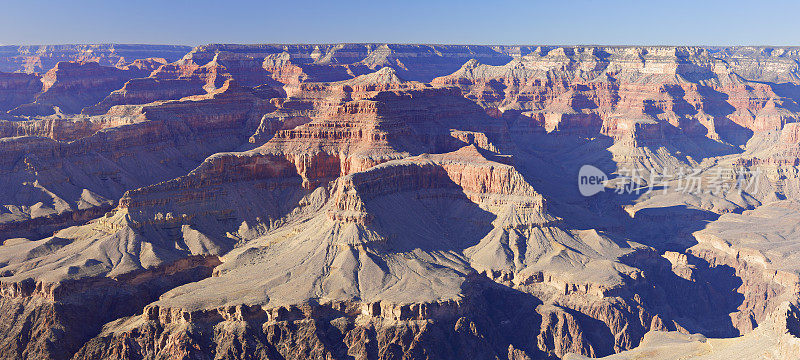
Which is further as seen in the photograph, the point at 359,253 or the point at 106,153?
the point at 106,153

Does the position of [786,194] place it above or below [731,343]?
above

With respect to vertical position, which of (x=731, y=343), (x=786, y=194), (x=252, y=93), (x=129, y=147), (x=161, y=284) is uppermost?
(x=252, y=93)

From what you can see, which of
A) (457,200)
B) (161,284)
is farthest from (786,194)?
(161,284)

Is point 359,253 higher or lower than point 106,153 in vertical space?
lower

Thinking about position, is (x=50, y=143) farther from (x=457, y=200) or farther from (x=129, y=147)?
(x=457, y=200)

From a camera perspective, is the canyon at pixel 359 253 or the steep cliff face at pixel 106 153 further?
the steep cliff face at pixel 106 153

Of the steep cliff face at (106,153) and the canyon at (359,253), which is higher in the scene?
the steep cliff face at (106,153)

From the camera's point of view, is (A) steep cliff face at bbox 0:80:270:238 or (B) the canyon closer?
(B) the canyon

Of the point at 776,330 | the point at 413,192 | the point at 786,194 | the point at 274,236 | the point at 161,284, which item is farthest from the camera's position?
the point at 786,194

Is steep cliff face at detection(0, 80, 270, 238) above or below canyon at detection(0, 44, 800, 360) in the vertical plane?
above

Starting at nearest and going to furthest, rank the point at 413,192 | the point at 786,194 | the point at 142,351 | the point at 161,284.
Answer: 1. the point at 142,351
2. the point at 161,284
3. the point at 413,192
4. the point at 786,194

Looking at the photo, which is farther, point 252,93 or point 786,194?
point 252,93
